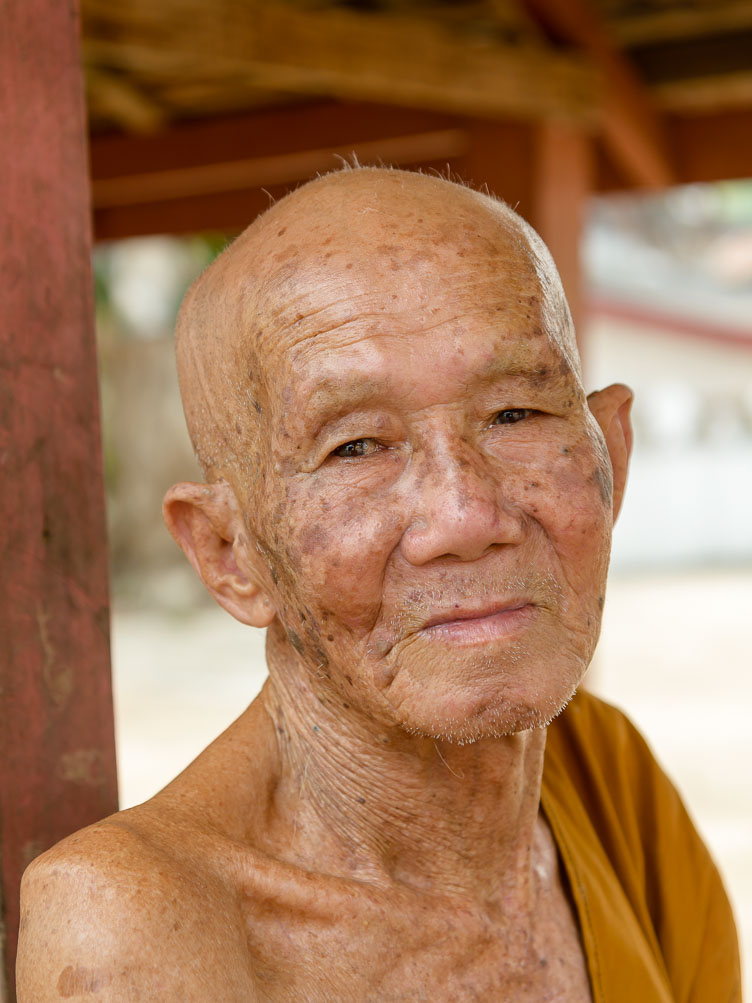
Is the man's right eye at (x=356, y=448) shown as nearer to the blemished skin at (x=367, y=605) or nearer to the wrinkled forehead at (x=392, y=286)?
the blemished skin at (x=367, y=605)

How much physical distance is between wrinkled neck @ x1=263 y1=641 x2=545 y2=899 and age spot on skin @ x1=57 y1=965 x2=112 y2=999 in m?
0.37

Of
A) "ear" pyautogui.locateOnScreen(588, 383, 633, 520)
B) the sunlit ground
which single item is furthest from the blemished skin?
the sunlit ground

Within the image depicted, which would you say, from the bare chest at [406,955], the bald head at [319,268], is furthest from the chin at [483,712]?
the bald head at [319,268]

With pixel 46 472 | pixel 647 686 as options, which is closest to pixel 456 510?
pixel 46 472

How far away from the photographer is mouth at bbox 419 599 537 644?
4.46 ft

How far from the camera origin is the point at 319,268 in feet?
4.68

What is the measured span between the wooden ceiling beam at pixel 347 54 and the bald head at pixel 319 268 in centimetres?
177

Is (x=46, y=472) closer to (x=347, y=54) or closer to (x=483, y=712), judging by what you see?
(x=483, y=712)

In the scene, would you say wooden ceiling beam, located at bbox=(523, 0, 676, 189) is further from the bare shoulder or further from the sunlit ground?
the bare shoulder

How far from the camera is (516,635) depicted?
1.37 m

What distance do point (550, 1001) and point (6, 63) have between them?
148 centimetres

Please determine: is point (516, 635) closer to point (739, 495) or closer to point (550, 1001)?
point (550, 1001)

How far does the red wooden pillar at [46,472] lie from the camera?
1.50 m

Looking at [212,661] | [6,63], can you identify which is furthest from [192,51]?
[212,661]
